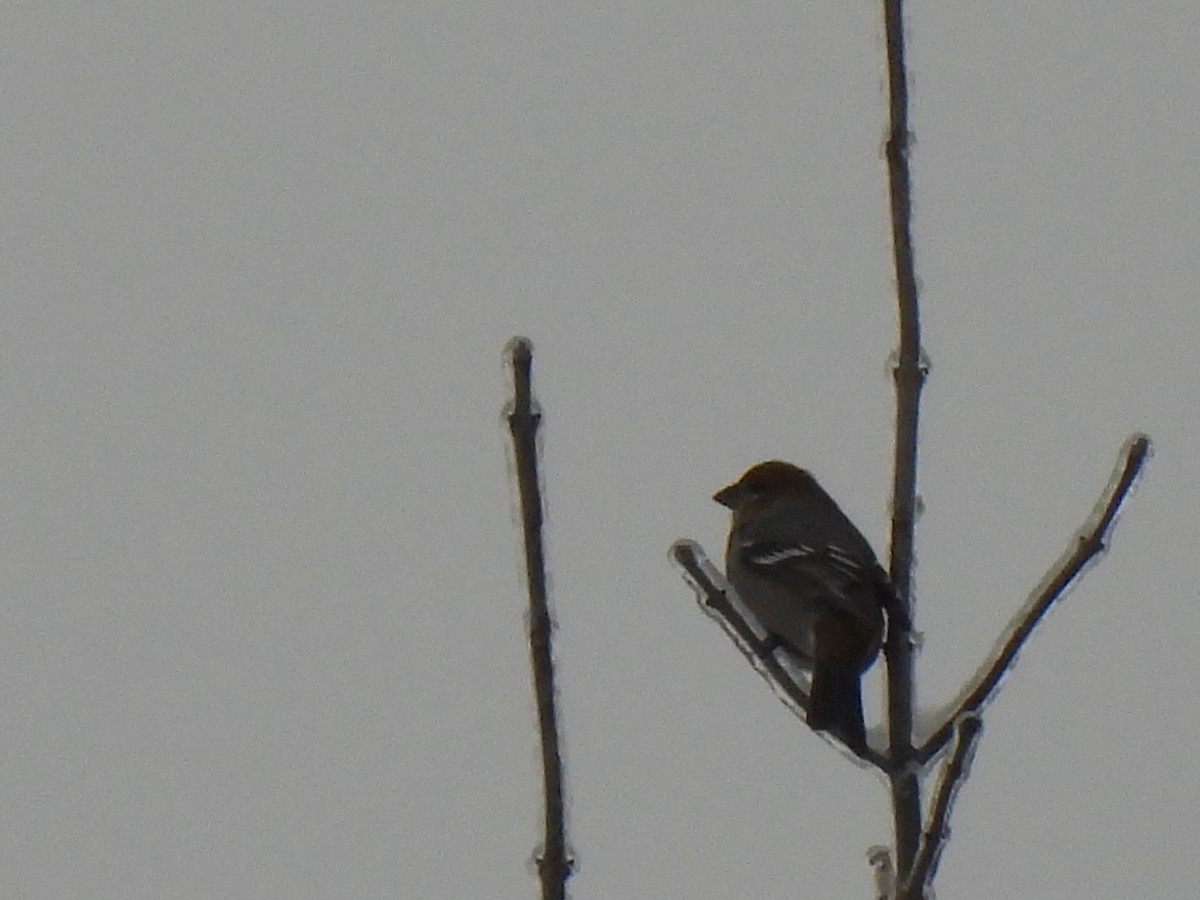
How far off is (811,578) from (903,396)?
3502 millimetres

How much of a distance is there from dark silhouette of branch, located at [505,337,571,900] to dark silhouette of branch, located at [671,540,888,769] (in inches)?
49.4

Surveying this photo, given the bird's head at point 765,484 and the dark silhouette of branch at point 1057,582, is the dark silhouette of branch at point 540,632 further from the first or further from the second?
the bird's head at point 765,484

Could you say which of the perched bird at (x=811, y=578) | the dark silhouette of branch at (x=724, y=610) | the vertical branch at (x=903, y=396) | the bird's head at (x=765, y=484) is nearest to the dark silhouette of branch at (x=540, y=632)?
the vertical branch at (x=903, y=396)

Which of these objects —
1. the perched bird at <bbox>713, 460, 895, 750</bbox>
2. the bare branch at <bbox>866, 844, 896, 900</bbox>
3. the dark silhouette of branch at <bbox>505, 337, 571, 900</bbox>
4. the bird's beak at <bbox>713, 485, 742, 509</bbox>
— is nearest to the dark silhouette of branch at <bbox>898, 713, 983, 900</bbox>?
the bare branch at <bbox>866, 844, 896, 900</bbox>

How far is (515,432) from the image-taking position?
2047 mm

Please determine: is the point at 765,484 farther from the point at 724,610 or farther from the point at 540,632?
the point at 540,632

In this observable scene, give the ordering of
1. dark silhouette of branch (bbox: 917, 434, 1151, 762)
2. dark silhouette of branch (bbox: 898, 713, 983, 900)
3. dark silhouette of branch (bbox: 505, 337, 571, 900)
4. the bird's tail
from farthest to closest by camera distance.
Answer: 1. the bird's tail
2. dark silhouette of branch (bbox: 917, 434, 1151, 762)
3. dark silhouette of branch (bbox: 898, 713, 983, 900)
4. dark silhouette of branch (bbox: 505, 337, 571, 900)

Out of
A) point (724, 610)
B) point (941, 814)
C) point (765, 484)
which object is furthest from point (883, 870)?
point (765, 484)

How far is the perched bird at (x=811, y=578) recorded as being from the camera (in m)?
5.69

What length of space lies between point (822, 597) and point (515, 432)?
13.3 feet

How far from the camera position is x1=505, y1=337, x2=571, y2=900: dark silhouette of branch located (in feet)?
6.70

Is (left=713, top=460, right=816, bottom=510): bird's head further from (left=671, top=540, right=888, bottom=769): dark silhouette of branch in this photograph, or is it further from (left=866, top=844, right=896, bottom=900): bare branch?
(left=866, top=844, right=896, bottom=900): bare branch

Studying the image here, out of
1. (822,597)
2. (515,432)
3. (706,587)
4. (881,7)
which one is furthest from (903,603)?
(822,597)

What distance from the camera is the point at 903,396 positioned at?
8.82 feet
